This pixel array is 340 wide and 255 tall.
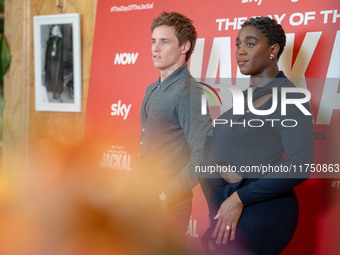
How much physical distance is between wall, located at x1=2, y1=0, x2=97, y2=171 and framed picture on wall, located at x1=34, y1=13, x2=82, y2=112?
0.04 meters

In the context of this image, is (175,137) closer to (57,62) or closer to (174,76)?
(174,76)

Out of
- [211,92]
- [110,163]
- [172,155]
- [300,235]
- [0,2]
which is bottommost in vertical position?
[300,235]

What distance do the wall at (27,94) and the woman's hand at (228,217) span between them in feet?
3.58

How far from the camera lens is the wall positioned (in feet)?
6.51

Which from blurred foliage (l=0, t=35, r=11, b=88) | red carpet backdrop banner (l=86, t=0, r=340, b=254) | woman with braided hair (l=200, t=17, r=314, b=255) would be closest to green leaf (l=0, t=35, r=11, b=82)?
blurred foliage (l=0, t=35, r=11, b=88)

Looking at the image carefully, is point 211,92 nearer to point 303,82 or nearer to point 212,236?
point 303,82

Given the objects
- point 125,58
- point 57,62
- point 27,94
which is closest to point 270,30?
point 125,58

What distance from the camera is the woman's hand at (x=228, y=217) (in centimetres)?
111

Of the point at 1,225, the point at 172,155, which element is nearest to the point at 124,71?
the point at 172,155

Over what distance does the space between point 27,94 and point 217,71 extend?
49.5 inches

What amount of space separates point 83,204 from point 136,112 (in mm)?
820

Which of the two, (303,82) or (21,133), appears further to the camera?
(21,133)

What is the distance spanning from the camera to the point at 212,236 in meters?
1.18

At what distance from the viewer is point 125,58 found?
5.68ft
